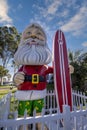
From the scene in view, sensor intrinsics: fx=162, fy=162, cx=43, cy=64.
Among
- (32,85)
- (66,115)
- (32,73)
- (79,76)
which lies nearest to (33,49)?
(32,73)

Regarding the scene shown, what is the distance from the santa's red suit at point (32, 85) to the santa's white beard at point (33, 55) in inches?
6.5

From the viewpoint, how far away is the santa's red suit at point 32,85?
3.50m

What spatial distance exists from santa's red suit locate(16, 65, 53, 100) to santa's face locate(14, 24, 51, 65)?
7.0 inches

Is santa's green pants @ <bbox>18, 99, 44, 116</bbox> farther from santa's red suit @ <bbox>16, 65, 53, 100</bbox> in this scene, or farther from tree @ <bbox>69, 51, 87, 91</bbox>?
tree @ <bbox>69, 51, 87, 91</bbox>

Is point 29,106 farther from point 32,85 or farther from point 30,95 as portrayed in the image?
point 32,85

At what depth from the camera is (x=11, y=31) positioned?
83.3 ft

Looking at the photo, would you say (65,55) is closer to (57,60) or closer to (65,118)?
(57,60)

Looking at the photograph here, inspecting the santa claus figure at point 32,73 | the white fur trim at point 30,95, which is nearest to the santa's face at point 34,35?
the santa claus figure at point 32,73

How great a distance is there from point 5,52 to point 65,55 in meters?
23.6

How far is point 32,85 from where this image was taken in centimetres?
351

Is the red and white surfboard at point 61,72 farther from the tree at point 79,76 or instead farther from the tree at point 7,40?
the tree at point 7,40

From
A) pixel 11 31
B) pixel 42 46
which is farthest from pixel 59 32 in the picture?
pixel 11 31

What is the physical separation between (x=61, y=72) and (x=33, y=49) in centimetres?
82

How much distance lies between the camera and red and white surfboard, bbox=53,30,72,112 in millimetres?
3537
